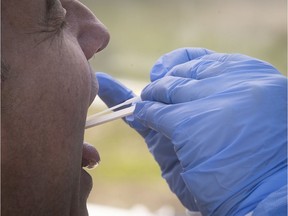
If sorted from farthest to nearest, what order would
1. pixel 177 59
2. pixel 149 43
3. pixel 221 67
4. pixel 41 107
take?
pixel 149 43
pixel 177 59
pixel 221 67
pixel 41 107

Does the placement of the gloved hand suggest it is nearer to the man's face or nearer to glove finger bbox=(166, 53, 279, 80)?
glove finger bbox=(166, 53, 279, 80)

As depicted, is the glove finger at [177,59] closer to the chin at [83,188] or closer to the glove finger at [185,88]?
the glove finger at [185,88]

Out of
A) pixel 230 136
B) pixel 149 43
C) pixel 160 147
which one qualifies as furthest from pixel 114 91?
pixel 149 43

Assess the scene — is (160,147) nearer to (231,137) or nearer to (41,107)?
(231,137)

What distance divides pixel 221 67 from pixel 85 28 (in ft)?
1.13

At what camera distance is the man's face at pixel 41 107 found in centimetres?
85

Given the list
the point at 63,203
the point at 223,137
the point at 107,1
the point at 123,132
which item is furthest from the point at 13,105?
the point at 107,1

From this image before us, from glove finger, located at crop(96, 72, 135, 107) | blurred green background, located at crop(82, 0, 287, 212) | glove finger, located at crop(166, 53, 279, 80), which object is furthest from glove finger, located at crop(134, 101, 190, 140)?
blurred green background, located at crop(82, 0, 287, 212)

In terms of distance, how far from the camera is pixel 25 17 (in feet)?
2.83


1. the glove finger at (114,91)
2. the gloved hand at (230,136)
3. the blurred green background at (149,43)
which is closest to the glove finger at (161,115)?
the gloved hand at (230,136)

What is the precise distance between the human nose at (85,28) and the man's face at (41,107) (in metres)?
0.04

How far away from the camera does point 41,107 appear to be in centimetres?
88

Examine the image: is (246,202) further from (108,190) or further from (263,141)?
(108,190)

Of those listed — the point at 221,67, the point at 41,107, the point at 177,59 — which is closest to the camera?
the point at 41,107
